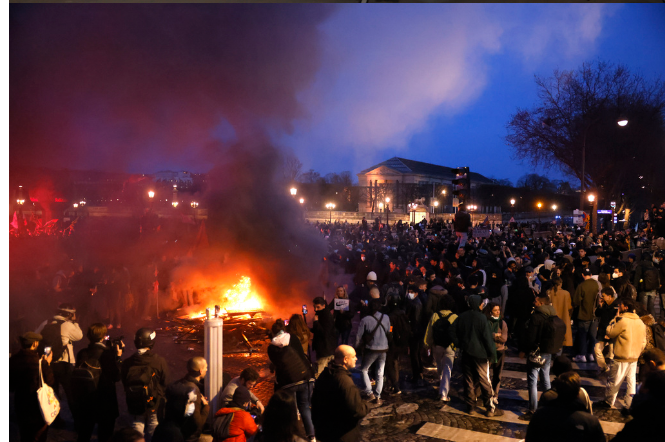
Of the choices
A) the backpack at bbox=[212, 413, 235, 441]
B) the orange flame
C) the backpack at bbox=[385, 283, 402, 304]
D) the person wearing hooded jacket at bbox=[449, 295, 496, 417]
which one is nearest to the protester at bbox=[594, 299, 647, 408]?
the person wearing hooded jacket at bbox=[449, 295, 496, 417]

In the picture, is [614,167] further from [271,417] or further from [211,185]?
[271,417]

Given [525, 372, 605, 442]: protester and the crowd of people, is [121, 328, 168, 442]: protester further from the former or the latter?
[525, 372, 605, 442]: protester

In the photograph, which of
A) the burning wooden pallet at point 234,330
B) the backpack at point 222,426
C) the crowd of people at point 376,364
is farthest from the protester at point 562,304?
the backpack at point 222,426

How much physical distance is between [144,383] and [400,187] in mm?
63772

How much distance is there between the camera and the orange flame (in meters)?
10.4

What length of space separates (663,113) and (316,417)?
3092 centimetres

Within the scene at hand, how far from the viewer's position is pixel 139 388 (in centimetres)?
390

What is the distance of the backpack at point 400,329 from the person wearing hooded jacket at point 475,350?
0.72 meters

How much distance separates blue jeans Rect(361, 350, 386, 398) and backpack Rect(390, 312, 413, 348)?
317 millimetres

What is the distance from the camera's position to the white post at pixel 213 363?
409 centimetres

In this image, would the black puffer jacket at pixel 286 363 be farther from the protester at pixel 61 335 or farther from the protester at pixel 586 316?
the protester at pixel 586 316

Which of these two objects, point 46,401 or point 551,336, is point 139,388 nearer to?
point 46,401

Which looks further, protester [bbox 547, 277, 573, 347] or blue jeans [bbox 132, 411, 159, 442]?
protester [bbox 547, 277, 573, 347]

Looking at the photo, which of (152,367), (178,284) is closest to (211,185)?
(178,284)
